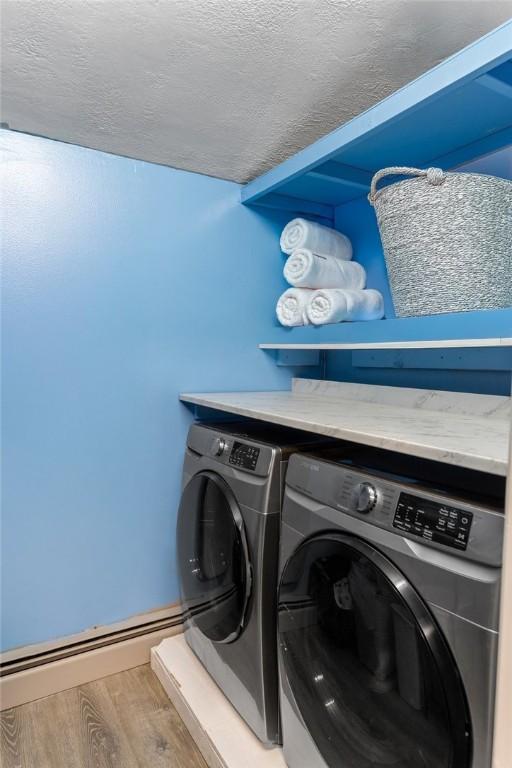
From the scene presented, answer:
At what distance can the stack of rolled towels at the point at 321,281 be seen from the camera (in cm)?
191

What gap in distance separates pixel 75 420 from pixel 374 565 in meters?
1.28

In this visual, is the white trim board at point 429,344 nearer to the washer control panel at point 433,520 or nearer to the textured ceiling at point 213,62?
the washer control panel at point 433,520

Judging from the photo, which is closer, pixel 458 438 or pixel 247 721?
pixel 458 438

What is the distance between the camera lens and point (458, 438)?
1025 mm

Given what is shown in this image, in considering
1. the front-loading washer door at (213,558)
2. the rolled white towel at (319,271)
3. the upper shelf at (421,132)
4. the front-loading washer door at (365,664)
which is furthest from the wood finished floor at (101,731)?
the upper shelf at (421,132)

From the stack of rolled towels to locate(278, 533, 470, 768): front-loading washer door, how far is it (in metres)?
1.04

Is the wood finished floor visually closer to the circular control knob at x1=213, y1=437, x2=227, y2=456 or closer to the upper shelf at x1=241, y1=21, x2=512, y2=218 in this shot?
the circular control knob at x1=213, y1=437, x2=227, y2=456

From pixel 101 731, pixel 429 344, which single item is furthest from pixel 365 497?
pixel 101 731

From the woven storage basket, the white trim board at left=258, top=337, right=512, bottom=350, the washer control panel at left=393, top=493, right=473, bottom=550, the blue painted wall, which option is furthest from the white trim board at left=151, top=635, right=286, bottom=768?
the woven storage basket

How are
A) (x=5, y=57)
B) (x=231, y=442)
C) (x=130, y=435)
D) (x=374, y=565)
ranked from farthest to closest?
(x=130, y=435)
(x=231, y=442)
(x=5, y=57)
(x=374, y=565)

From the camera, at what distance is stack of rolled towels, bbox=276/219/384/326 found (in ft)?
6.25

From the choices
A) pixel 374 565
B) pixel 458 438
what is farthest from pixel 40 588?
pixel 458 438

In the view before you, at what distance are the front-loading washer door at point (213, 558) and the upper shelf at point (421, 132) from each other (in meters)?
1.20

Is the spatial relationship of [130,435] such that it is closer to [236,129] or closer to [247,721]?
[247,721]
